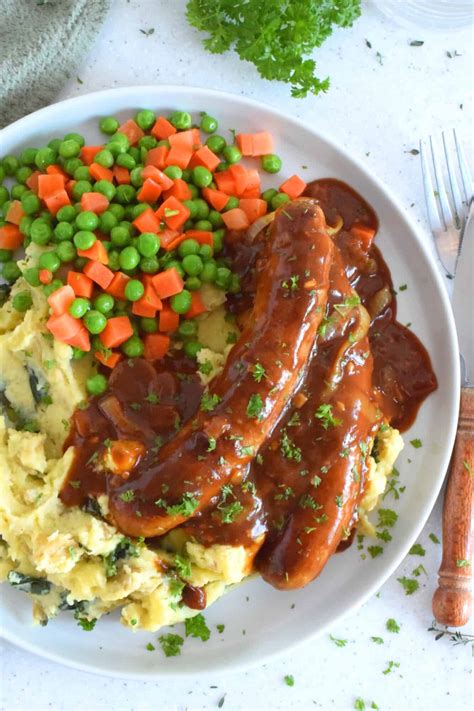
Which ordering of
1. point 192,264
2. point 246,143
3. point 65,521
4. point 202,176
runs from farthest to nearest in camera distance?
point 246,143 < point 202,176 < point 192,264 < point 65,521

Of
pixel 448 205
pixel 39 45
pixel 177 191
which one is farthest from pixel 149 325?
pixel 448 205

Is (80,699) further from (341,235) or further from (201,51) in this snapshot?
(201,51)

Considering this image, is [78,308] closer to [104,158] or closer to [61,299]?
[61,299]

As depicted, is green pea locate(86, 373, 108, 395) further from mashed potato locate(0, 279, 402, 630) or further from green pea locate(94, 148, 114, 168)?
green pea locate(94, 148, 114, 168)

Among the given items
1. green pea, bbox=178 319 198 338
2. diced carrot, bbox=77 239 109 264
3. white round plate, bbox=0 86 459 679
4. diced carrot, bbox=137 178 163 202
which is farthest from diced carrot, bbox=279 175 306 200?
diced carrot, bbox=77 239 109 264

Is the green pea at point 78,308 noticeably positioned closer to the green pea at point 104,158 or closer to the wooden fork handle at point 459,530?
the green pea at point 104,158

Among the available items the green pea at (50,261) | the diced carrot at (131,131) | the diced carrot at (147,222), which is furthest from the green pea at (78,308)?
the diced carrot at (131,131)
